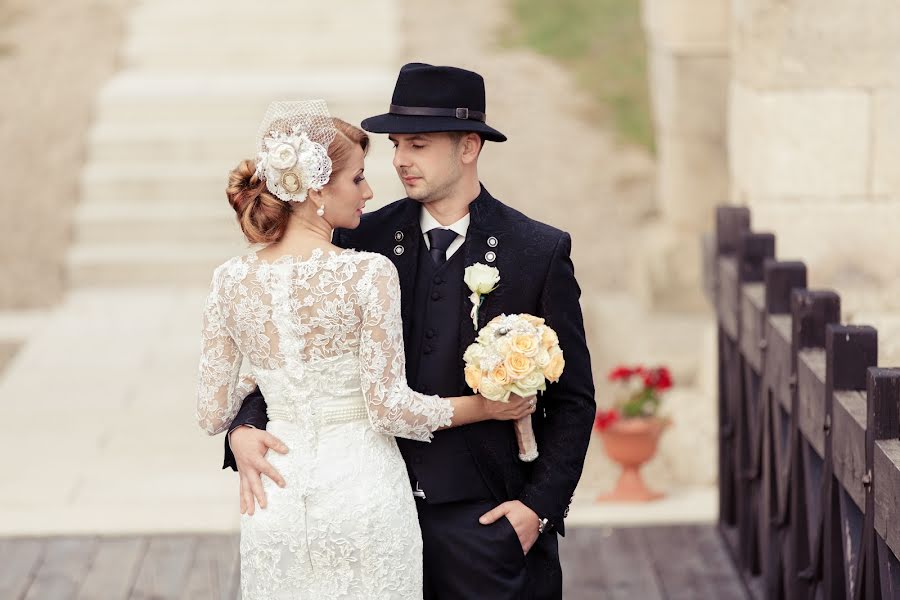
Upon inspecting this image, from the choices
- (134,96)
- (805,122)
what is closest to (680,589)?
(805,122)

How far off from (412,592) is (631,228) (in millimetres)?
9203

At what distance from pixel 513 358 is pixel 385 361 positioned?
296 mm

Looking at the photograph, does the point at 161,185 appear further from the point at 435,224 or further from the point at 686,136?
the point at 435,224

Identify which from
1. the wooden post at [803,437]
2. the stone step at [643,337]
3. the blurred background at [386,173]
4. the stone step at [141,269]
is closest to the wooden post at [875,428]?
the wooden post at [803,437]

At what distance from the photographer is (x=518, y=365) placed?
3.54m

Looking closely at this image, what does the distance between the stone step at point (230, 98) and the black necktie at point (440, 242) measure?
8.88m

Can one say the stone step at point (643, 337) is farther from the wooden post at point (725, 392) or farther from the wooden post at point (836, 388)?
the wooden post at point (836, 388)

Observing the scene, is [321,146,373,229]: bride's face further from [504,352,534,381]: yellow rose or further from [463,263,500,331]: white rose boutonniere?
[504,352,534,381]: yellow rose

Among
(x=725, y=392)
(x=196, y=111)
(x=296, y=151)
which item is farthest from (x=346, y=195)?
(x=196, y=111)

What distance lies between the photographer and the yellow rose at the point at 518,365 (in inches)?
139

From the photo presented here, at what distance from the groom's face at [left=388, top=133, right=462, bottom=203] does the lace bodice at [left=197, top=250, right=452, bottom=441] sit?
278 mm

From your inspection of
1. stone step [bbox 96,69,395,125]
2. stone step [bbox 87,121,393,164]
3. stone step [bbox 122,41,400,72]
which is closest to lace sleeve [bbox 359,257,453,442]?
stone step [bbox 87,121,393,164]

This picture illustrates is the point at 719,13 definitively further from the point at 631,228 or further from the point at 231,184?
the point at 231,184

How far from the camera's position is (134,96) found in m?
13.3
